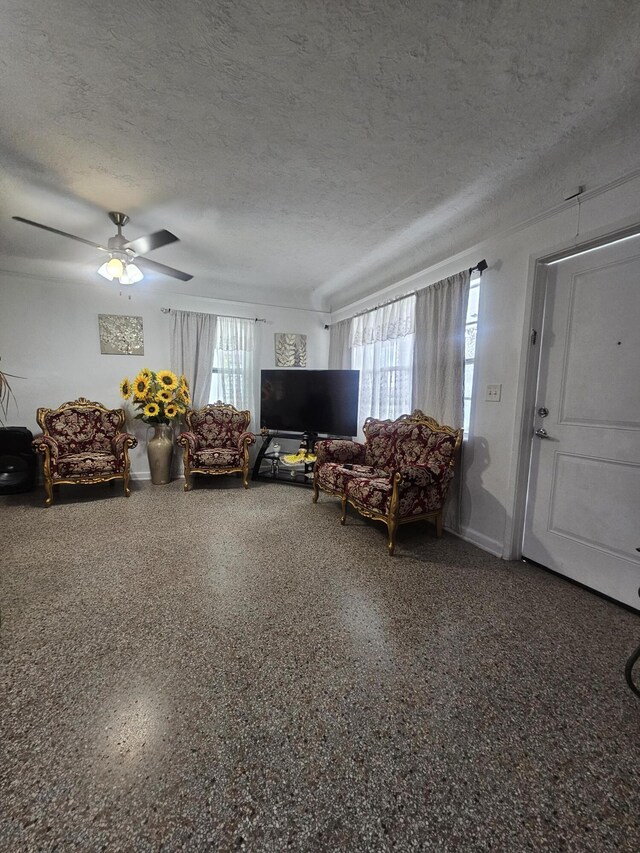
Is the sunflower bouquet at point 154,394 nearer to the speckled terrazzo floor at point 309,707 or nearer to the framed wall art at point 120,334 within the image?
the framed wall art at point 120,334

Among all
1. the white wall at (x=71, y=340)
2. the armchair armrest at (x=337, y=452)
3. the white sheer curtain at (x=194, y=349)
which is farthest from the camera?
the white sheer curtain at (x=194, y=349)

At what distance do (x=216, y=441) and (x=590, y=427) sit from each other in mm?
3711

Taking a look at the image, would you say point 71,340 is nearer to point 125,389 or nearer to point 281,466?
point 125,389

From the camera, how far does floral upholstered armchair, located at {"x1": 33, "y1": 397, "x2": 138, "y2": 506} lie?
10.8ft

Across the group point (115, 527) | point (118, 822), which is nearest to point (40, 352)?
point (115, 527)

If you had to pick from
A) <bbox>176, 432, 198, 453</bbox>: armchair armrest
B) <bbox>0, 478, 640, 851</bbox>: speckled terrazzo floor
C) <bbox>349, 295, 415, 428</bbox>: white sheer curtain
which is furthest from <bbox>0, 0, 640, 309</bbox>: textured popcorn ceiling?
<bbox>0, 478, 640, 851</bbox>: speckled terrazzo floor

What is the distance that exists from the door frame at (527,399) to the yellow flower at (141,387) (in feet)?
12.2

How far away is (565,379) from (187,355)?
400 centimetres

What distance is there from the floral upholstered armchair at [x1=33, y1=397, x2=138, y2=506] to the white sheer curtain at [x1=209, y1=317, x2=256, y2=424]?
4.12 feet

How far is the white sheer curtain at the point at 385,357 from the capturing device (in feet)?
11.3

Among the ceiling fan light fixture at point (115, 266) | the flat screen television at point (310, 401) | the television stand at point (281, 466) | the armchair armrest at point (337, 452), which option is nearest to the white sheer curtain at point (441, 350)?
the armchair armrest at point (337, 452)

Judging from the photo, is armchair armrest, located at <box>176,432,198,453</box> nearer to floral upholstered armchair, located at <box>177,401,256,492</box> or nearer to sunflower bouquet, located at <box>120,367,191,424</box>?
floral upholstered armchair, located at <box>177,401,256,492</box>

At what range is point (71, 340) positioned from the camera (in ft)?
12.8

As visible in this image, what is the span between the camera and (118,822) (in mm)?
876
